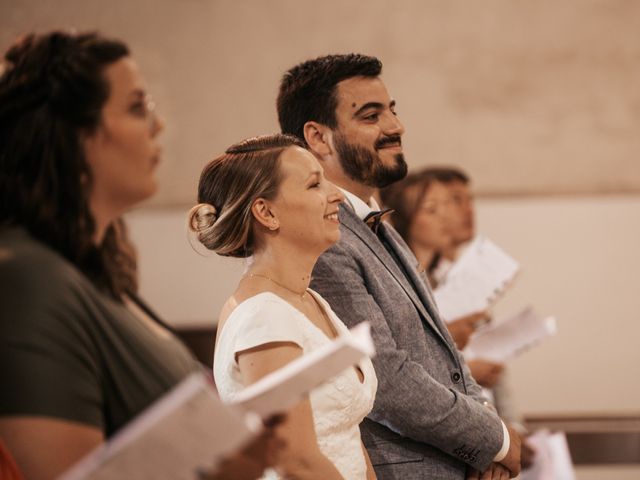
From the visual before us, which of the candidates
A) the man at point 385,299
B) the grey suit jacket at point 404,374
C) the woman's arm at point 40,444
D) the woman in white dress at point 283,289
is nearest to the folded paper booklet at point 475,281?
the man at point 385,299

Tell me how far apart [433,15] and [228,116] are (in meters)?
1.41

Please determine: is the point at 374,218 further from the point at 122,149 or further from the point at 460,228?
the point at 460,228

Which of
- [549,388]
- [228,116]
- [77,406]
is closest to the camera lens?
[77,406]

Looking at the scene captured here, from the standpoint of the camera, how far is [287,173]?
88.2 inches

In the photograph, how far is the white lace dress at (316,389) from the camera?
2.03 meters

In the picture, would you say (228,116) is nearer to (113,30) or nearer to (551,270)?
(113,30)

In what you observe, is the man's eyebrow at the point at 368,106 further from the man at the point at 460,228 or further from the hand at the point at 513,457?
the man at the point at 460,228

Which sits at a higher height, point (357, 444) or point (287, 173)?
point (287, 173)

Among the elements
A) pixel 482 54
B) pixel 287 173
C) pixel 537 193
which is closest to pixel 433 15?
pixel 482 54

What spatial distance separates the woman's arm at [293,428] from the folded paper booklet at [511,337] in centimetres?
170

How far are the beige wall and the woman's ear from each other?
4.02 meters

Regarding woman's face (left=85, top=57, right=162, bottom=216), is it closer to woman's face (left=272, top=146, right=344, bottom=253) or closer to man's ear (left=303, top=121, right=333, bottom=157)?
woman's face (left=272, top=146, right=344, bottom=253)

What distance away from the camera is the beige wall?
6051 mm

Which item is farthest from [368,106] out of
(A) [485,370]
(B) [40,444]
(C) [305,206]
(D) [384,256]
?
(B) [40,444]
